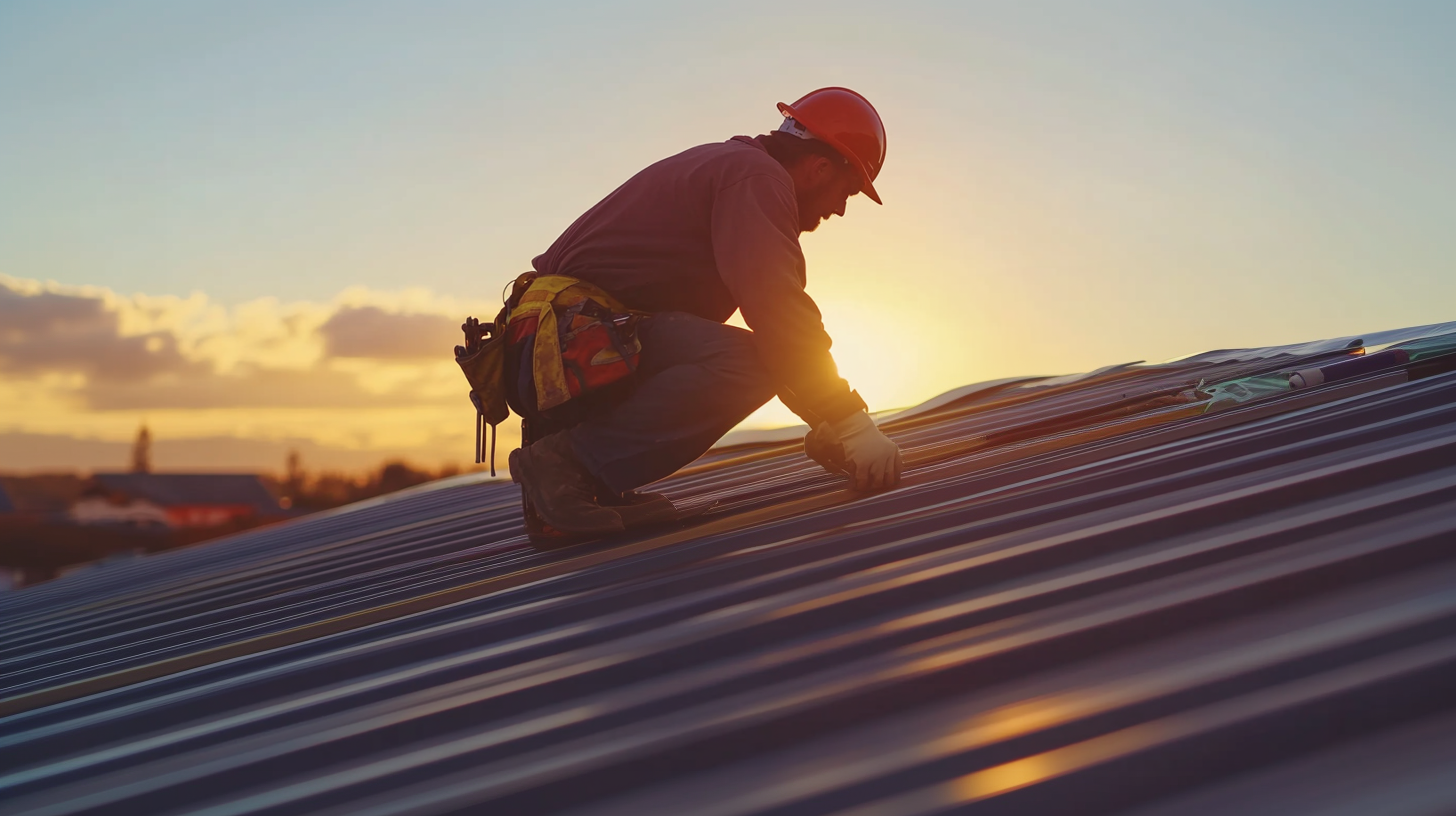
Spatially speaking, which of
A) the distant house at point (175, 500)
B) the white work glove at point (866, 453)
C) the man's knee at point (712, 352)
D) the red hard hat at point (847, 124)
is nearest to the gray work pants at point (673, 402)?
the man's knee at point (712, 352)

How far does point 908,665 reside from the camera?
130 centimetres

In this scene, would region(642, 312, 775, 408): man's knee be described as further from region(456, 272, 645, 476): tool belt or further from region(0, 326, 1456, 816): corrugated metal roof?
region(0, 326, 1456, 816): corrugated metal roof

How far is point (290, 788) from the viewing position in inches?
54.4

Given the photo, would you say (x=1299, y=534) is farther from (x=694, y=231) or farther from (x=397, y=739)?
(x=694, y=231)

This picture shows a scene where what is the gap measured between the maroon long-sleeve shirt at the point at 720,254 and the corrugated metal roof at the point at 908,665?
0.37 metres

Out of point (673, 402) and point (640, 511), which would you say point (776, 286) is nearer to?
point (673, 402)

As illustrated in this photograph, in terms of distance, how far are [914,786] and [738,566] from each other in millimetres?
1116

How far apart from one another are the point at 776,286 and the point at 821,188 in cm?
61

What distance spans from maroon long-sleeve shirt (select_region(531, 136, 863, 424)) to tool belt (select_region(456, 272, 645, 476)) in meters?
0.11

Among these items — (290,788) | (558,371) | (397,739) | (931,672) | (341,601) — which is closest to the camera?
(931,672)

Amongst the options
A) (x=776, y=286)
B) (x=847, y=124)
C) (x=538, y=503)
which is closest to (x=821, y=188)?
(x=847, y=124)

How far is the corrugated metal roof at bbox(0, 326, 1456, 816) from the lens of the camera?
0.97 meters

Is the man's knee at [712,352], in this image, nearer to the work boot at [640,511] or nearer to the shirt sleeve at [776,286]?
the shirt sleeve at [776,286]

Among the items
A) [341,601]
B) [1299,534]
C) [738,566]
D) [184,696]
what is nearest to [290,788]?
[184,696]
